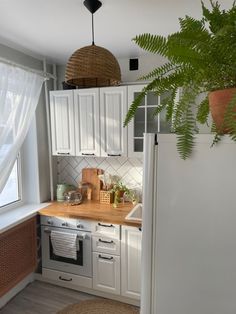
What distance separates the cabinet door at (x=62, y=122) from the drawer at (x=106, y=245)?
95 centimetres

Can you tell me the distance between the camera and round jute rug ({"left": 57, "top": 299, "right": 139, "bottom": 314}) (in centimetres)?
223

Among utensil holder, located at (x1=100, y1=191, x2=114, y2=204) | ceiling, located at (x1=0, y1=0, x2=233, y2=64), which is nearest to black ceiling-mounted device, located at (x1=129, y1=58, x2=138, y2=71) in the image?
ceiling, located at (x1=0, y1=0, x2=233, y2=64)

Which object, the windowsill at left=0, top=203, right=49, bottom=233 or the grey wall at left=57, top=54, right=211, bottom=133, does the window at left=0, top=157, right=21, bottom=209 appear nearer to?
the windowsill at left=0, top=203, right=49, bottom=233

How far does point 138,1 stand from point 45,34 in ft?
2.95

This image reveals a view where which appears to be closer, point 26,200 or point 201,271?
point 201,271

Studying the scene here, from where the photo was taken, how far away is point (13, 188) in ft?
8.84

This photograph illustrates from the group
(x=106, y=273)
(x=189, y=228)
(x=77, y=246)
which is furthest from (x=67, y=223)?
(x=189, y=228)

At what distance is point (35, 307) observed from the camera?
7.55 ft

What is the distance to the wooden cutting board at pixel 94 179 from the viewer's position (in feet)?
9.44

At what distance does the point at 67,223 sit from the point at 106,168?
0.78 meters

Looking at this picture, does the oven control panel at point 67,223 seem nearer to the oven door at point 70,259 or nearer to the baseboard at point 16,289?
the oven door at point 70,259

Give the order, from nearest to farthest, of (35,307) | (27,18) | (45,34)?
(27,18), (45,34), (35,307)

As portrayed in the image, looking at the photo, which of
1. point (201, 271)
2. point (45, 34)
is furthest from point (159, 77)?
point (45, 34)

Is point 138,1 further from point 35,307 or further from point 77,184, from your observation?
point 35,307
